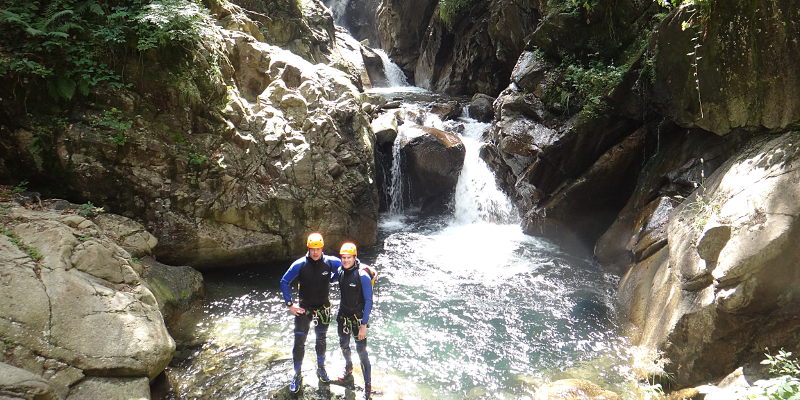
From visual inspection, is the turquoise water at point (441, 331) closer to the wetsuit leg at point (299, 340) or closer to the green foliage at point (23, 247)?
the wetsuit leg at point (299, 340)

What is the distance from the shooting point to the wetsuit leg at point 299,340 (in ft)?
17.0

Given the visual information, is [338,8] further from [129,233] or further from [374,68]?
[129,233]

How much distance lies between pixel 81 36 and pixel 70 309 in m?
5.45

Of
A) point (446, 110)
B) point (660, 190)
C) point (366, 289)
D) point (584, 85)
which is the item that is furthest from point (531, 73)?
point (366, 289)

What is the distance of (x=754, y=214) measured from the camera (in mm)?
4891

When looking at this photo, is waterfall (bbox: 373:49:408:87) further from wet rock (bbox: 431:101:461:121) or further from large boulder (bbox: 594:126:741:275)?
large boulder (bbox: 594:126:741:275)

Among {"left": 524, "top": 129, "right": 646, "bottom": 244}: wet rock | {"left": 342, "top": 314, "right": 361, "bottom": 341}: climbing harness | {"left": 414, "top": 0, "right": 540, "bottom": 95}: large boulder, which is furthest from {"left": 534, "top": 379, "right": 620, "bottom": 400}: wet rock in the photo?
{"left": 414, "top": 0, "right": 540, "bottom": 95}: large boulder

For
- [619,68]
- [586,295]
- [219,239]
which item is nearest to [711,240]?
[586,295]

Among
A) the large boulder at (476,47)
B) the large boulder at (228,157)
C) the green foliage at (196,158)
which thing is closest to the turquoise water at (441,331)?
the large boulder at (228,157)

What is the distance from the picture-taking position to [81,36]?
24.2 ft

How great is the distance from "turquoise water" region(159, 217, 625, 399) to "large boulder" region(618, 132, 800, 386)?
1131 mm

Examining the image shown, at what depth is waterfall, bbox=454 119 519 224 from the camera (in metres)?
12.9

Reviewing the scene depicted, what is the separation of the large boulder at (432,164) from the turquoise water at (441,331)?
11.4 ft

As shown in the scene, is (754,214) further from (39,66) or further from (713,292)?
(39,66)
